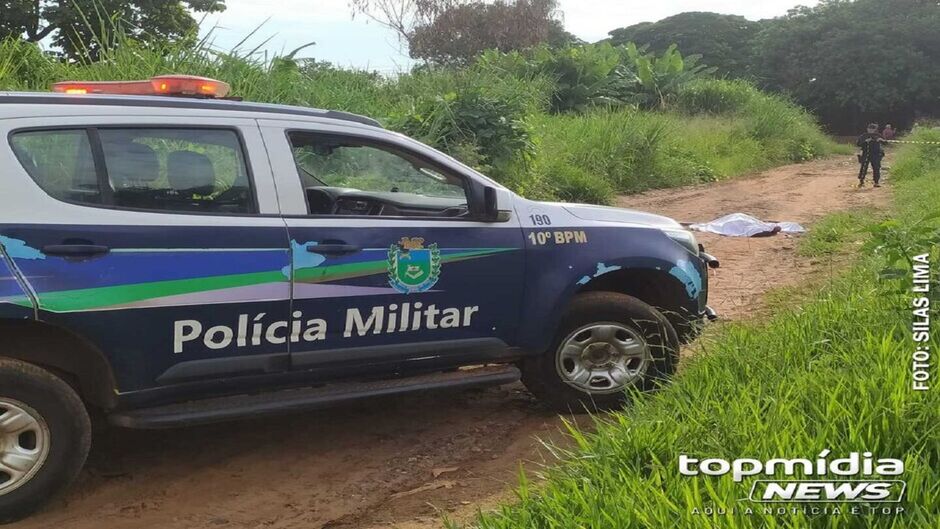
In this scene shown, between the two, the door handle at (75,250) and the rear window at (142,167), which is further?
the rear window at (142,167)

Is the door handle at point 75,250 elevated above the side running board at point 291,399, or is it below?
above

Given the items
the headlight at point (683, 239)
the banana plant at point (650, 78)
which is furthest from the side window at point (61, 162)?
the banana plant at point (650, 78)

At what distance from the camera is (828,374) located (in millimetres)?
3170

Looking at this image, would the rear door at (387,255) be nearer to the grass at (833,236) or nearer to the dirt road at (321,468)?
the dirt road at (321,468)

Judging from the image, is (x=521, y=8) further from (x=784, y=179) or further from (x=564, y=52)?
(x=784, y=179)

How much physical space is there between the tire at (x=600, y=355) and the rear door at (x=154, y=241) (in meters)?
1.44

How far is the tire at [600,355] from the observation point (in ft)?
13.6

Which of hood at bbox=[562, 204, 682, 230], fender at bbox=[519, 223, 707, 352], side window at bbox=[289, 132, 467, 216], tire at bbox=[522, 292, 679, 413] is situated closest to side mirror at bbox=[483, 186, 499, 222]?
side window at bbox=[289, 132, 467, 216]

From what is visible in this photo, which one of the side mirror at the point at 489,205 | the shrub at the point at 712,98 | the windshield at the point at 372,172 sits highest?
the shrub at the point at 712,98

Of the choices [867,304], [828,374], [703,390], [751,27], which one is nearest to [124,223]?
[703,390]

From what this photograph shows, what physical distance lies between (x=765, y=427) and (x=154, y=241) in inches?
94.6

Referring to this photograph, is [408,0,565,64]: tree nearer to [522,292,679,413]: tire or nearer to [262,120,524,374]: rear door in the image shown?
[262,120,524,374]: rear door

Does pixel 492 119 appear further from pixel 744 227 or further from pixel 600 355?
pixel 600 355

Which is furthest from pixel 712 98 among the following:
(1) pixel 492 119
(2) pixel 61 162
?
(2) pixel 61 162
